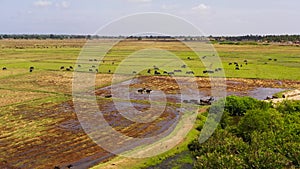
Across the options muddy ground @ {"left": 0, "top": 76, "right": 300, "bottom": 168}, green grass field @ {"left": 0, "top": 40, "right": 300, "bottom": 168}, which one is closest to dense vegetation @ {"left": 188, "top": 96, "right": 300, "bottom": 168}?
green grass field @ {"left": 0, "top": 40, "right": 300, "bottom": 168}

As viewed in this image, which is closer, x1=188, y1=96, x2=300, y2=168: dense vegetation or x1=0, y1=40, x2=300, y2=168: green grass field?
x1=188, y1=96, x2=300, y2=168: dense vegetation

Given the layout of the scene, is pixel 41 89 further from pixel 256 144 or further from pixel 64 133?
pixel 256 144

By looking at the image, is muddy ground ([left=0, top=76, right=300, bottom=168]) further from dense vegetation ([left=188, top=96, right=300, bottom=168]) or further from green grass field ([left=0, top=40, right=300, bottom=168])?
dense vegetation ([left=188, top=96, right=300, bottom=168])

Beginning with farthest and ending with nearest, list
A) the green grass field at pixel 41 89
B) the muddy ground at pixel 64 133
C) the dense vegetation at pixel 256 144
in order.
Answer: the green grass field at pixel 41 89 < the muddy ground at pixel 64 133 < the dense vegetation at pixel 256 144

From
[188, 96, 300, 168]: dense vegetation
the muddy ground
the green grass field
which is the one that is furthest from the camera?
the green grass field

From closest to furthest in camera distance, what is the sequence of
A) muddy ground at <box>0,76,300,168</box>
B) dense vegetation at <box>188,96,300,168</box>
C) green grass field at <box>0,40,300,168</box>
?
dense vegetation at <box>188,96,300,168</box>
muddy ground at <box>0,76,300,168</box>
green grass field at <box>0,40,300,168</box>

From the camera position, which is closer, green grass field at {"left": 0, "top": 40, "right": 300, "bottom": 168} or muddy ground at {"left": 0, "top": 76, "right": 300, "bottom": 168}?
muddy ground at {"left": 0, "top": 76, "right": 300, "bottom": 168}

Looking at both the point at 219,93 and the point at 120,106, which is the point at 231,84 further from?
the point at 120,106

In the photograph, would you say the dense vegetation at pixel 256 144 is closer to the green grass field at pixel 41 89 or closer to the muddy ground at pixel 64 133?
the green grass field at pixel 41 89

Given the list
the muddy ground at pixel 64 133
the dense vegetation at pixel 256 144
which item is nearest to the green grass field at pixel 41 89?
the muddy ground at pixel 64 133

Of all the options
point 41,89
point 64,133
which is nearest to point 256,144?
point 64,133
